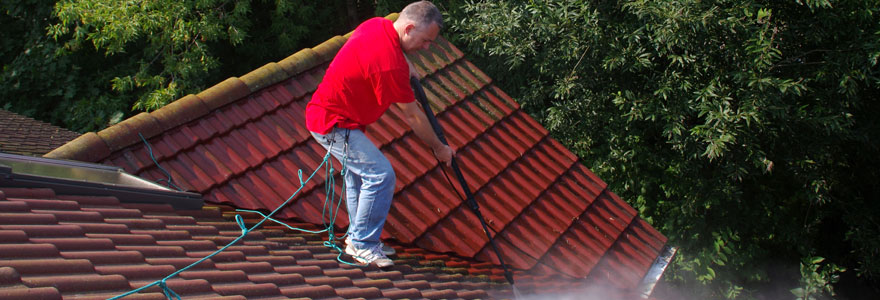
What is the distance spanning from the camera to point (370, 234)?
11.8 feet

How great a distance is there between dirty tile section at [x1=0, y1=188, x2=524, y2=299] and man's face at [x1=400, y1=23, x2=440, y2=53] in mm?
1141

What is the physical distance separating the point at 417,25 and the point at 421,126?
0.50 meters

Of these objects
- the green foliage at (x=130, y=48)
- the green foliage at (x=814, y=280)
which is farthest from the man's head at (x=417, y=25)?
the green foliage at (x=814, y=280)

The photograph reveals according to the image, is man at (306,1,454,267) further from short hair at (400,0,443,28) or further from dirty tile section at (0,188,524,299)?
dirty tile section at (0,188,524,299)

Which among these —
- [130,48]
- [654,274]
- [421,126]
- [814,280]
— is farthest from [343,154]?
[130,48]

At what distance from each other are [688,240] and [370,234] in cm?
750

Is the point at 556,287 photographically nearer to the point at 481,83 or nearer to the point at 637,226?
the point at 637,226

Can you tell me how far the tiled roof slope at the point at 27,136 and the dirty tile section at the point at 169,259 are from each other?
3.86 m

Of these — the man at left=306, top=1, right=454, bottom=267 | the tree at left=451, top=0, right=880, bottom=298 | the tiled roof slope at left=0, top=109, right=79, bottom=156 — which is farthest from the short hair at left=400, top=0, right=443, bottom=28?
the tiled roof slope at left=0, top=109, right=79, bottom=156

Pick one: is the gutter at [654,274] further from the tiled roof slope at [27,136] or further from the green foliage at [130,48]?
the green foliage at [130,48]

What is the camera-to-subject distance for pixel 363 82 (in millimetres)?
3494

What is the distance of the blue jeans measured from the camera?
11.6 ft

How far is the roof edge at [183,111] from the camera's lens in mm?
3549

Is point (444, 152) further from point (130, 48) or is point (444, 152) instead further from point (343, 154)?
point (130, 48)
